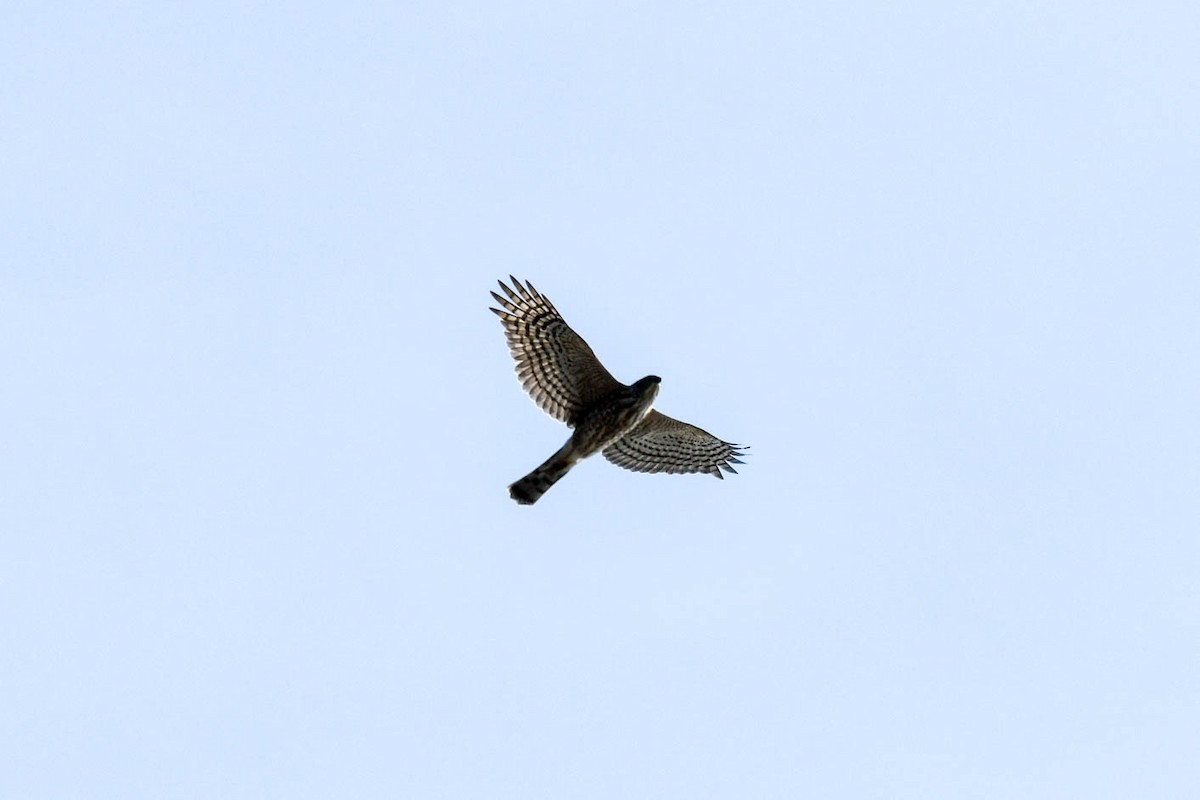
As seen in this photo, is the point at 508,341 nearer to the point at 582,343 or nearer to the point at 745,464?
the point at 582,343

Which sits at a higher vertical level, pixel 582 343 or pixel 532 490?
pixel 582 343

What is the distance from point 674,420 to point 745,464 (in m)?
1.75

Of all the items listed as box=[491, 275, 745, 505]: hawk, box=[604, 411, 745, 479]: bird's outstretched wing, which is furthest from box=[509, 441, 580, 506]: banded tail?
box=[604, 411, 745, 479]: bird's outstretched wing

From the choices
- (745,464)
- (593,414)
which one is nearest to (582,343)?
(593,414)

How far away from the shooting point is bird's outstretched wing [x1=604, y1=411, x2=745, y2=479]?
2522cm

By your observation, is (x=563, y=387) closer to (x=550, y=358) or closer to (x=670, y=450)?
(x=550, y=358)

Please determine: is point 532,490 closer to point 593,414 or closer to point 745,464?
point 593,414

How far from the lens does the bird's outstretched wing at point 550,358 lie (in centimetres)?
2381

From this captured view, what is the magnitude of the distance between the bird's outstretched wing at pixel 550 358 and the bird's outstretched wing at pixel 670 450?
1059 millimetres

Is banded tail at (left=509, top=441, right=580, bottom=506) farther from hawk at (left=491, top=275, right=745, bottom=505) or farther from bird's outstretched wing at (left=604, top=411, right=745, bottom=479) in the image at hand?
bird's outstretched wing at (left=604, top=411, right=745, bottom=479)

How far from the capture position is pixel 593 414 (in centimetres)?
2416

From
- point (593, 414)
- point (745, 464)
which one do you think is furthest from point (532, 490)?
point (745, 464)

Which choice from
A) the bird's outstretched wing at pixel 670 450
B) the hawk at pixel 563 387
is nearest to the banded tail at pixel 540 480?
the hawk at pixel 563 387

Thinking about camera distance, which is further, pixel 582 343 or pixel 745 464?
pixel 745 464
